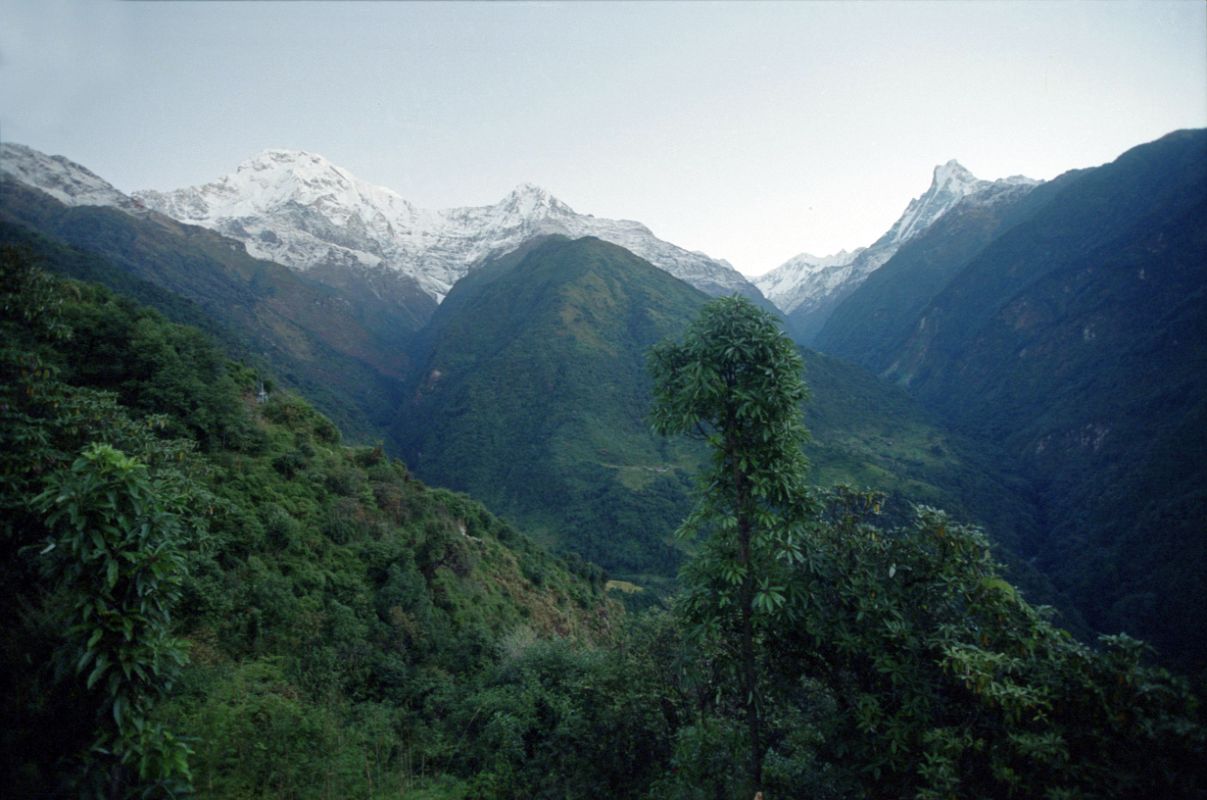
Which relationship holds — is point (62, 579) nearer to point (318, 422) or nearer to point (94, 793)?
point (94, 793)

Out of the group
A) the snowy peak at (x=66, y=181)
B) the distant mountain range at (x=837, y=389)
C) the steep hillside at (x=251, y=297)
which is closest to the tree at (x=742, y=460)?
the distant mountain range at (x=837, y=389)

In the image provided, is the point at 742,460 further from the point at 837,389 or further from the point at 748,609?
the point at 837,389

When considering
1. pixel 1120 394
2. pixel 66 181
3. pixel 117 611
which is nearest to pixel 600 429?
pixel 117 611

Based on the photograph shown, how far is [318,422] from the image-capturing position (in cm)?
3039

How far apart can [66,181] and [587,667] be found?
232841mm

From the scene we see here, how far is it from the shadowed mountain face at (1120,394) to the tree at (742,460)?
97.3 m

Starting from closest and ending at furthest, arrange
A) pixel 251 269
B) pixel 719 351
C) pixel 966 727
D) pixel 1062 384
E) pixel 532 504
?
pixel 966 727 → pixel 719 351 → pixel 532 504 → pixel 1062 384 → pixel 251 269

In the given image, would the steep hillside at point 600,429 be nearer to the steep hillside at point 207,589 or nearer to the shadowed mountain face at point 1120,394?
the shadowed mountain face at point 1120,394

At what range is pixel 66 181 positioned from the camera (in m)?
160

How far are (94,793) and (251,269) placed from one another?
216m

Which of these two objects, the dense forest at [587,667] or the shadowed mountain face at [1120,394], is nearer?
the dense forest at [587,667]

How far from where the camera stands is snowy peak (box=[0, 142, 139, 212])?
151 metres

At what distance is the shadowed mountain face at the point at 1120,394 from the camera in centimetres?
8475

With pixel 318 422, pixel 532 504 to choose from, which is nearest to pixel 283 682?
pixel 318 422
